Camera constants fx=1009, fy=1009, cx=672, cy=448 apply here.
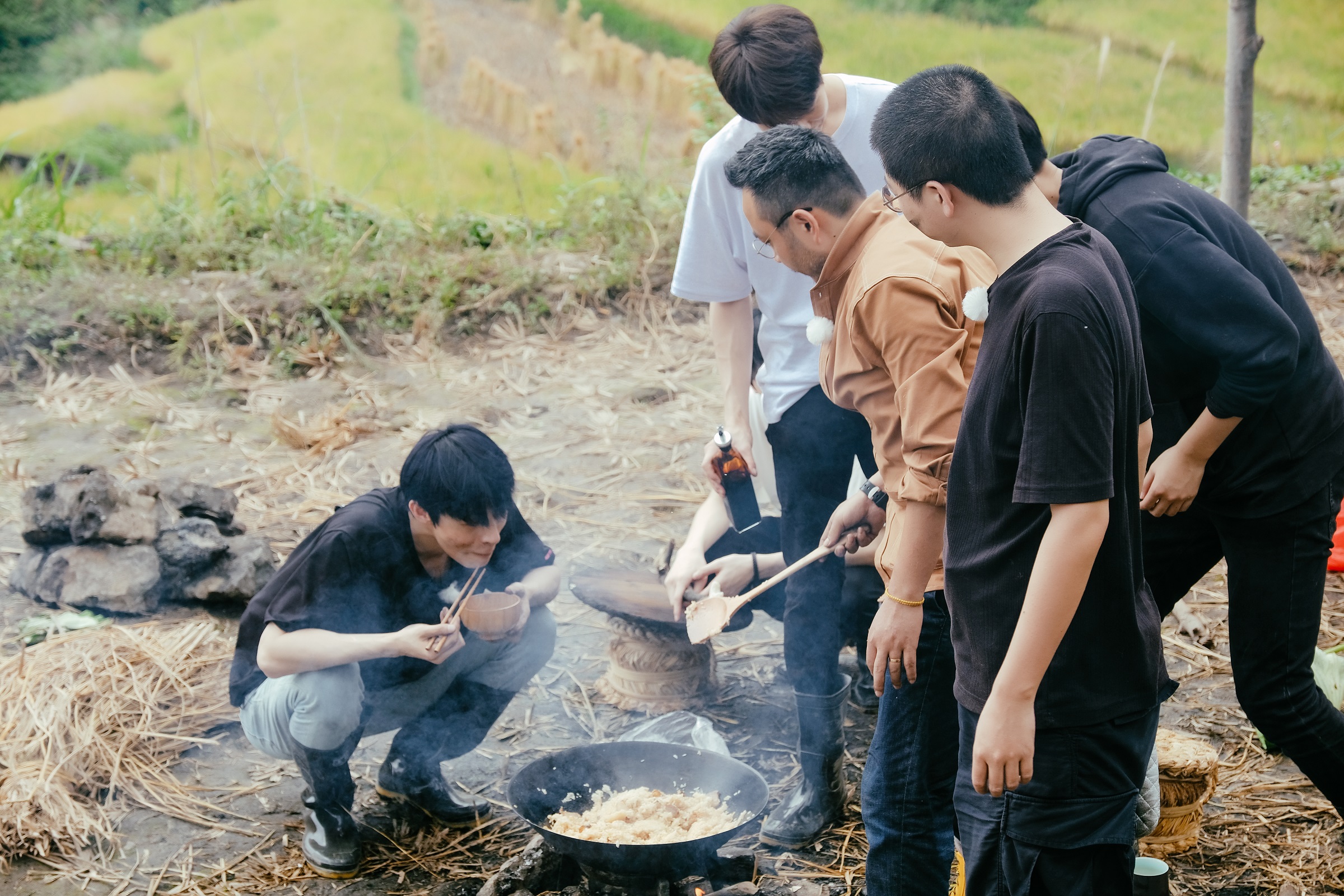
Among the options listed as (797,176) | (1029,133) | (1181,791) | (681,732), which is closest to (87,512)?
(681,732)

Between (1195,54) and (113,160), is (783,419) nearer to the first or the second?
(1195,54)

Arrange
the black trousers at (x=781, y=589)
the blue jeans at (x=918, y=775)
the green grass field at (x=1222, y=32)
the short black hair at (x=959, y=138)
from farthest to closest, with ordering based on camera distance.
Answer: the green grass field at (x=1222, y=32), the black trousers at (x=781, y=589), the blue jeans at (x=918, y=775), the short black hair at (x=959, y=138)

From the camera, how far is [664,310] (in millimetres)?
8047

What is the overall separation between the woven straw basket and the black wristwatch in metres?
1.09

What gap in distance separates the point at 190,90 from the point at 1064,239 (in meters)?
9.77

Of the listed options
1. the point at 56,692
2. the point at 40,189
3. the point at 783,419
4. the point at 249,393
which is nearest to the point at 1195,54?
the point at 783,419

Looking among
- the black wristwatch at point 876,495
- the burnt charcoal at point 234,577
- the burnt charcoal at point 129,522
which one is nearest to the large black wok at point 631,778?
the black wristwatch at point 876,495

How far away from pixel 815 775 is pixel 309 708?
1.55 meters

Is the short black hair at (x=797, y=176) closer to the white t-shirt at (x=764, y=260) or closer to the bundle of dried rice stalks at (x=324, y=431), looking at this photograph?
the white t-shirt at (x=764, y=260)

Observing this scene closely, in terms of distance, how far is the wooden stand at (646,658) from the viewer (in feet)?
12.5

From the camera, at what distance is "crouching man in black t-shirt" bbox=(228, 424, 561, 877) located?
287cm

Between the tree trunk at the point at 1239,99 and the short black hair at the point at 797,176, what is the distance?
2.89 metres

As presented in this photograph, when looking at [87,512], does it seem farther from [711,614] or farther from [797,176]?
[797,176]

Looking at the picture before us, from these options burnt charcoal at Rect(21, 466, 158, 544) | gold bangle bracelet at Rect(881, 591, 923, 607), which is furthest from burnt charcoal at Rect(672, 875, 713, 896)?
burnt charcoal at Rect(21, 466, 158, 544)
